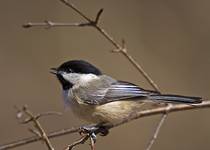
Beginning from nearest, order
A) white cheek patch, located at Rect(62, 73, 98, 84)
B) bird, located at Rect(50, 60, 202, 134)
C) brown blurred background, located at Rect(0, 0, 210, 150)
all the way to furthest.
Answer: bird, located at Rect(50, 60, 202, 134)
white cheek patch, located at Rect(62, 73, 98, 84)
brown blurred background, located at Rect(0, 0, 210, 150)

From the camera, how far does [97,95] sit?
135 inches

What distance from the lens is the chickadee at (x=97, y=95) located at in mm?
3285

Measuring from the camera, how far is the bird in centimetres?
328

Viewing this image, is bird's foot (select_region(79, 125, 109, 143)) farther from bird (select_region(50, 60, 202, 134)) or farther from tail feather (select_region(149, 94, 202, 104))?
tail feather (select_region(149, 94, 202, 104))

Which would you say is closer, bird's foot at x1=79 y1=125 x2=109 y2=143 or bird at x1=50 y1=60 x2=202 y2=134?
bird's foot at x1=79 y1=125 x2=109 y2=143

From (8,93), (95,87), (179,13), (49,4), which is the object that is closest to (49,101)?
(8,93)

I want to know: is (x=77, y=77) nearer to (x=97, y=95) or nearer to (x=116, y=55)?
(x=97, y=95)

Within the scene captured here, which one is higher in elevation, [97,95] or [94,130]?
[97,95]

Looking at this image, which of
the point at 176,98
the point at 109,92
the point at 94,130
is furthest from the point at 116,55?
the point at 94,130

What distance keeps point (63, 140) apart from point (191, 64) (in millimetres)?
1657

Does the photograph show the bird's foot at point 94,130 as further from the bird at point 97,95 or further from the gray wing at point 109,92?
the gray wing at point 109,92

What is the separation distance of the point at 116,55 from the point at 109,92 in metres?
2.96

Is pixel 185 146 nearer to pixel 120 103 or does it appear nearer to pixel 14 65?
pixel 14 65

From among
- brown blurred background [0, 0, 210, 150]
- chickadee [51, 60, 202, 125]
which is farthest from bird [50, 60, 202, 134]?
brown blurred background [0, 0, 210, 150]
